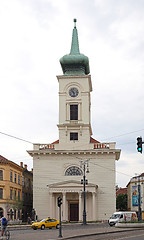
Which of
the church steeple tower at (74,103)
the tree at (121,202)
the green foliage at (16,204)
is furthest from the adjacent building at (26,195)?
the tree at (121,202)

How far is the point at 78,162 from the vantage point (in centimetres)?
5684

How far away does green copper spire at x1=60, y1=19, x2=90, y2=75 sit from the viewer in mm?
60531

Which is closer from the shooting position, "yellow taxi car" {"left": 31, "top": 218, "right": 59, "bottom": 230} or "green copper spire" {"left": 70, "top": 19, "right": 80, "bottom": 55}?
"yellow taxi car" {"left": 31, "top": 218, "right": 59, "bottom": 230}

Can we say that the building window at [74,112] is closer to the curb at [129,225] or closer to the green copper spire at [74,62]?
the green copper spire at [74,62]

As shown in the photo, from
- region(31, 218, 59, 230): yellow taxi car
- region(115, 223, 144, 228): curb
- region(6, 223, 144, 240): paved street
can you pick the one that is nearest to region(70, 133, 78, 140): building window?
region(31, 218, 59, 230): yellow taxi car

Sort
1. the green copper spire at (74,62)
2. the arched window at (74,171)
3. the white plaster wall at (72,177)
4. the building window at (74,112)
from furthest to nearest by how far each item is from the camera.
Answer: the green copper spire at (74,62) → the building window at (74,112) → the arched window at (74,171) → the white plaster wall at (72,177)

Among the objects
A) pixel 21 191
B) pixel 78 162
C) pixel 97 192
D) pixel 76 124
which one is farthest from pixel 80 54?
pixel 21 191

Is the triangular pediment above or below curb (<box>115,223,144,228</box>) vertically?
above

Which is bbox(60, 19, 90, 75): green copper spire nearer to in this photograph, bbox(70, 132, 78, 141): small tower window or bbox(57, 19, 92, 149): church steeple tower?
bbox(57, 19, 92, 149): church steeple tower

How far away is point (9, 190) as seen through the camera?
59438mm

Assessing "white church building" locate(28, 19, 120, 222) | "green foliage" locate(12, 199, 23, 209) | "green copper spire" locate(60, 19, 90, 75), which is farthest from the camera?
"green foliage" locate(12, 199, 23, 209)

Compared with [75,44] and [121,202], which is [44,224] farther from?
[121,202]

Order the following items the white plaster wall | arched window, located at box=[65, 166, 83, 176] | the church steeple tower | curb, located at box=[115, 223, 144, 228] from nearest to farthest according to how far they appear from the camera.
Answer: curb, located at box=[115, 223, 144, 228], the white plaster wall, arched window, located at box=[65, 166, 83, 176], the church steeple tower

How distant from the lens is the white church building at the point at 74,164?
54.6m
